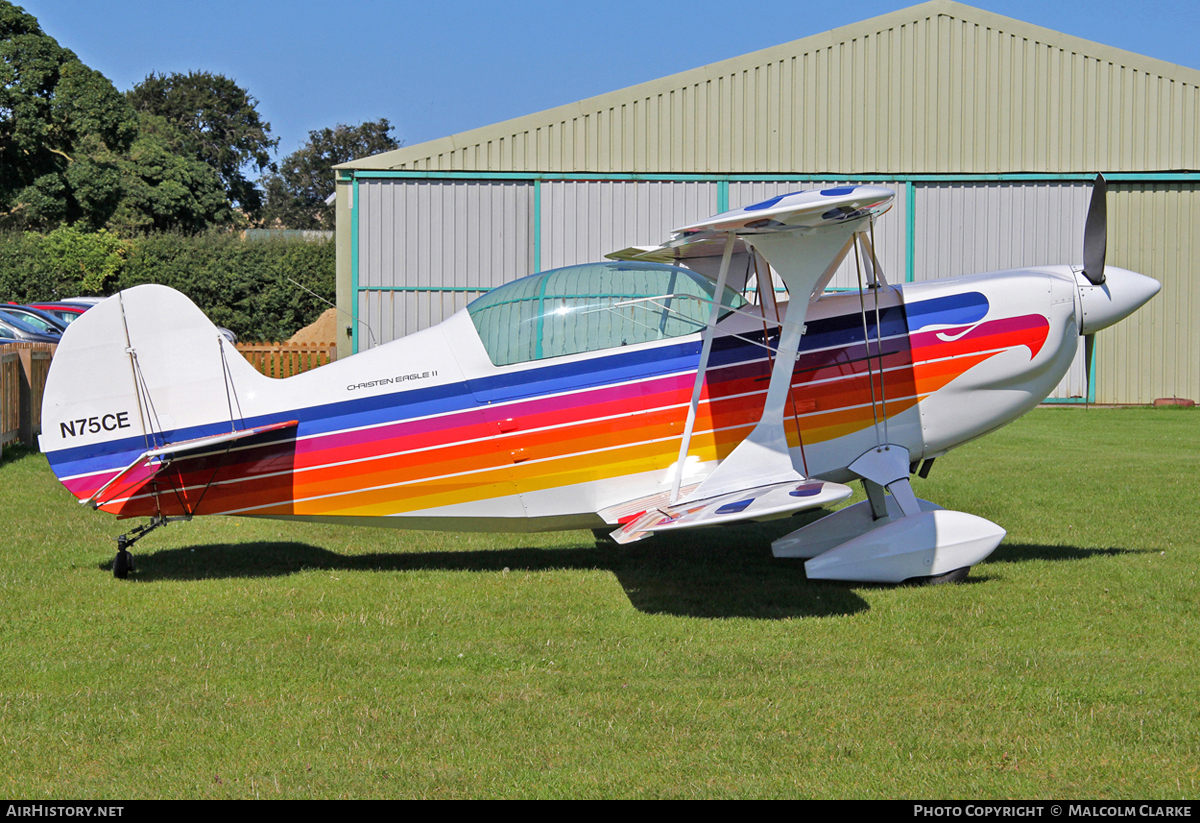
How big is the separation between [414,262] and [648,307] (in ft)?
48.6

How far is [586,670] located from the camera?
5285 mm

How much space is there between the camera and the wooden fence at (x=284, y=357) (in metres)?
23.4

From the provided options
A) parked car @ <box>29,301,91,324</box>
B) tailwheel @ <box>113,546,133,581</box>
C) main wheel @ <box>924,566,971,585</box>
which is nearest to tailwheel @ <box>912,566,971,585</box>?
main wheel @ <box>924,566,971,585</box>

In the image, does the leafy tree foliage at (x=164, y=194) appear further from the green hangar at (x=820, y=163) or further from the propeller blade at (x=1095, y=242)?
the propeller blade at (x=1095, y=242)

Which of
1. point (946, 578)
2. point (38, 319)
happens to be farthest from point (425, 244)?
point (946, 578)

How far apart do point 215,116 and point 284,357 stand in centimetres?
6052

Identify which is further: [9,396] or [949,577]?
[9,396]

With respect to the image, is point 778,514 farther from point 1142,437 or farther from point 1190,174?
point 1190,174

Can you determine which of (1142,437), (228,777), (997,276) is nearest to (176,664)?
(228,777)

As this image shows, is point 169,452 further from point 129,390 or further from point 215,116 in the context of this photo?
point 215,116

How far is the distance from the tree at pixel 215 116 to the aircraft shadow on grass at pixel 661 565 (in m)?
73.5

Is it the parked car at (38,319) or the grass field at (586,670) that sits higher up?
the parked car at (38,319)

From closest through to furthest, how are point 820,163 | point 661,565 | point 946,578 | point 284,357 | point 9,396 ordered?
1. point 946,578
2. point 661,565
3. point 9,396
4. point 820,163
5. point 284,357

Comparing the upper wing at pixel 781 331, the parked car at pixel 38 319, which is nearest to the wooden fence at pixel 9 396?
the parked car at pixel 38 319
